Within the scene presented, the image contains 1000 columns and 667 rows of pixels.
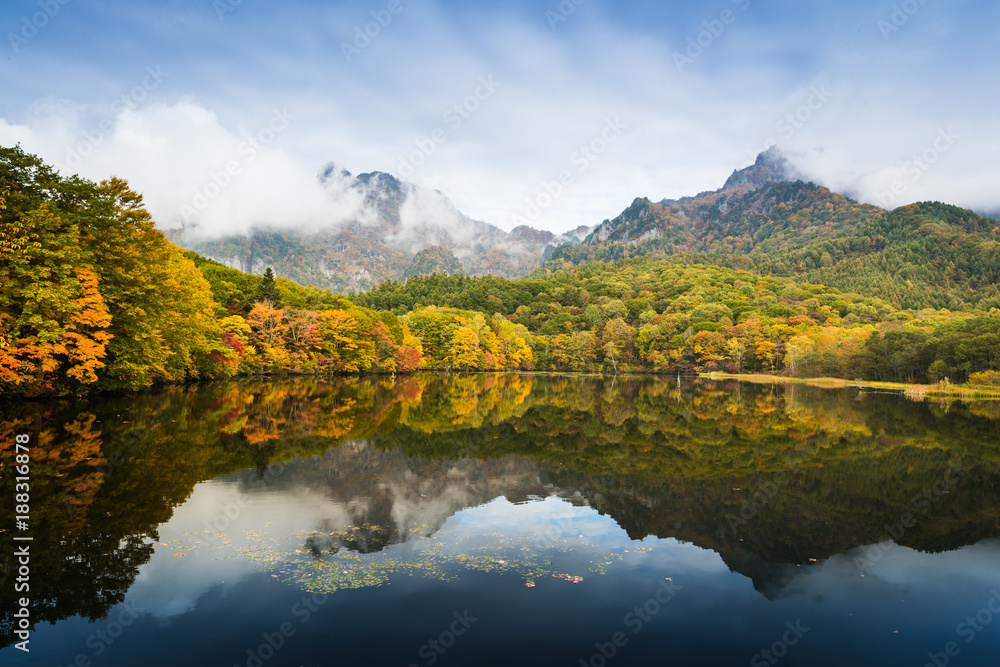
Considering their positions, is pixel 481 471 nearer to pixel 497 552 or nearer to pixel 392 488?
pixel 392 488

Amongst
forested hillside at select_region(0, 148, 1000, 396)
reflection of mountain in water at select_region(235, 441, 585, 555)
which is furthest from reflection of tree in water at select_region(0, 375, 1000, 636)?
forested hillside at select_region(0, 148, 1000, 396)

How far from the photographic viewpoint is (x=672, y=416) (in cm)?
2961

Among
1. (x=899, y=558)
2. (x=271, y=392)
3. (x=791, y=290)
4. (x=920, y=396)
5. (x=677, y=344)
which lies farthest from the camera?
(x=791, y=290)

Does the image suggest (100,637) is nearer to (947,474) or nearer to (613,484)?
(613,484)

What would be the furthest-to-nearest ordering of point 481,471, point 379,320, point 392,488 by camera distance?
point 379,320, point 481,471, point 392,488

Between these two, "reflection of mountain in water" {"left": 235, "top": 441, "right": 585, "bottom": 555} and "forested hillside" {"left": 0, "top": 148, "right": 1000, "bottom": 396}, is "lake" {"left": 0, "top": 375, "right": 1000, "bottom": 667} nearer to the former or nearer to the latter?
"reflection of mountain in water" {"left": 235, "top": 441, "right": 585, "bottom": 555}

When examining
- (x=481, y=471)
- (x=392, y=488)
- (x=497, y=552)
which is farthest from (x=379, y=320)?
(x=497, y=552)

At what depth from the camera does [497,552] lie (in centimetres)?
936

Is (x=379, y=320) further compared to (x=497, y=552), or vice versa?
(x=379, y=320)

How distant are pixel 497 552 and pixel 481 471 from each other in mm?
6038

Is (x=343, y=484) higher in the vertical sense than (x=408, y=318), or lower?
lower

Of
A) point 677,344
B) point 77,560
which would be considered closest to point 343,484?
point 77,560

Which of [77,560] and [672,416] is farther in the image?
[672,416]

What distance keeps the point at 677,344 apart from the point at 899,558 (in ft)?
335
